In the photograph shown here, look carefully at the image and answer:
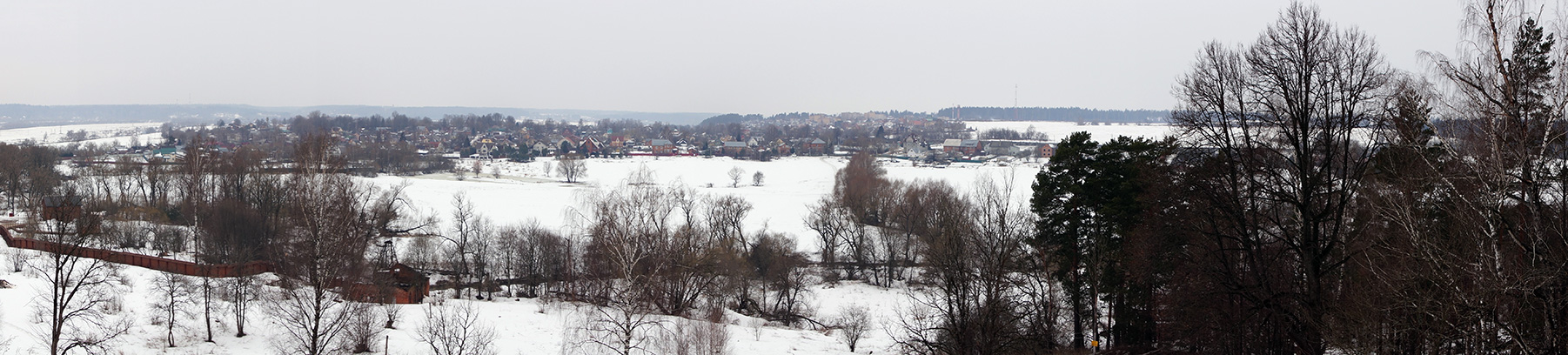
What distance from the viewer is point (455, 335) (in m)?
17.5

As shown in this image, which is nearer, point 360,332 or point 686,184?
point 360,332

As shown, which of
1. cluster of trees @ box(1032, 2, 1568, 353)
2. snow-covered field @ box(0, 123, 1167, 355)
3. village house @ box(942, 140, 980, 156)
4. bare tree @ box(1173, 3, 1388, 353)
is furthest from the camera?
village house @ box(942, 140, 980, 156)

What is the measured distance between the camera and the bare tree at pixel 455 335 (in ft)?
57.7

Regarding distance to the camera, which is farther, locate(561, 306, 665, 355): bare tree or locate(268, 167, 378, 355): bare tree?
locate(561, 306, 665, 355): bare tree

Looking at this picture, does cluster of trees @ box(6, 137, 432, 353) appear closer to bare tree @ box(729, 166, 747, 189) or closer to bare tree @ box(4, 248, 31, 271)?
bare tree @ box(4, 248, 31, 271)

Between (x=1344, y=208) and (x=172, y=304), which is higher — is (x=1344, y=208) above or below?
above

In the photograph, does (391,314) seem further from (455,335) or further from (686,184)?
(686,184)

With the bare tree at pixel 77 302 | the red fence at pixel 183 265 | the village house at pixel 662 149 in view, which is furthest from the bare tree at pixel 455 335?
the village house at pixel 662 149

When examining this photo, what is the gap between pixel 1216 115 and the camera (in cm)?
1313

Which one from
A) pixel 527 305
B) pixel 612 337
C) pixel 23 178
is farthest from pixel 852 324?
pixel 23 178

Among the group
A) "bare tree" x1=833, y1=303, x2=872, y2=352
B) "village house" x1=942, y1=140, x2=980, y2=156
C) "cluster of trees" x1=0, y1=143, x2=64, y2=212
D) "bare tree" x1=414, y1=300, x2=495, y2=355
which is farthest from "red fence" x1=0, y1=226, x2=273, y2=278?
"village house" x1=942, y1=140, x2=980, y2=156

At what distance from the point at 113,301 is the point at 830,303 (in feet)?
69.5

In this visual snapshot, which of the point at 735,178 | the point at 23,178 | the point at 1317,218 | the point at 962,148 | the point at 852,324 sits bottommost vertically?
the point at 852,324

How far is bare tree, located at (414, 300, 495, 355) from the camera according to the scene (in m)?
17.6
